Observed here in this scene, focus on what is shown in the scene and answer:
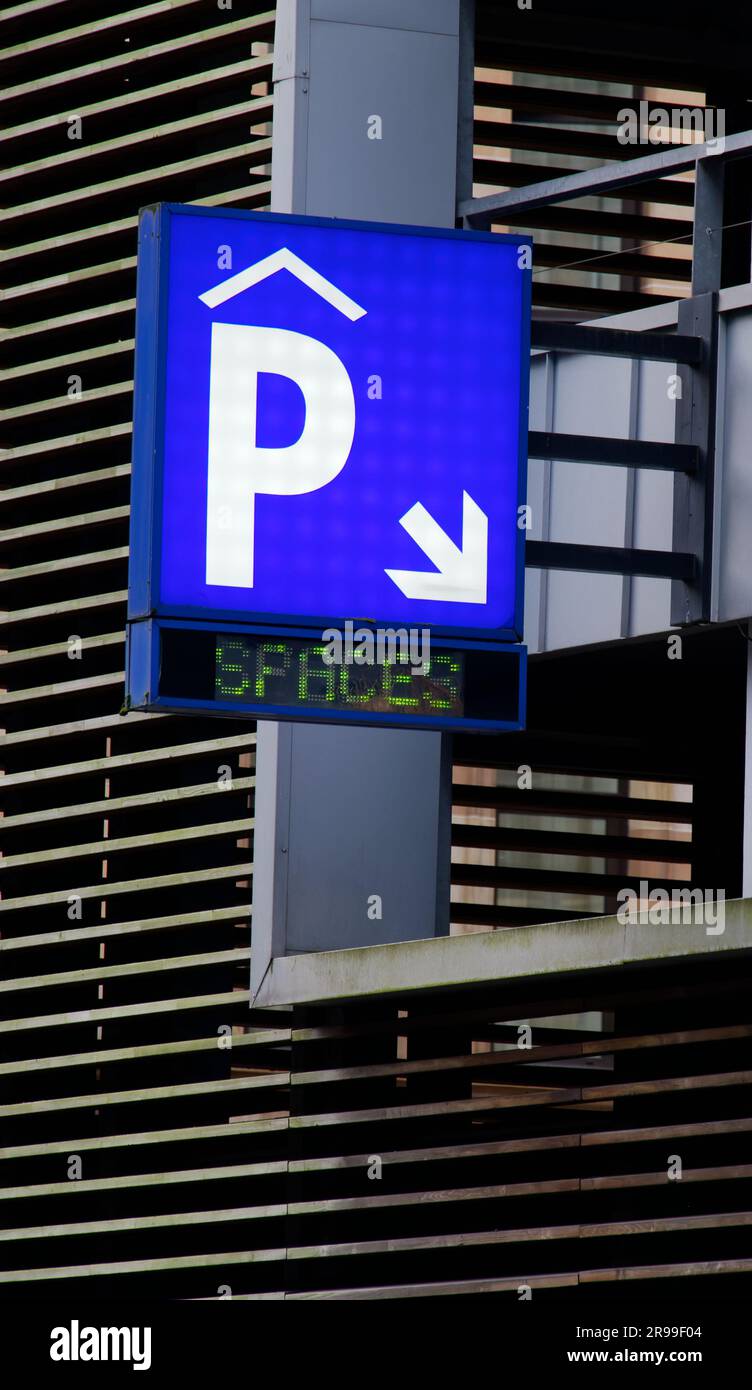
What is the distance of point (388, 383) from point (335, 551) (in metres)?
0.89

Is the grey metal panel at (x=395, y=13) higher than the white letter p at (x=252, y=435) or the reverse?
higher

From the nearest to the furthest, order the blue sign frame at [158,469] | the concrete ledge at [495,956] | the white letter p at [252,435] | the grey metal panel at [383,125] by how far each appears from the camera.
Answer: the concrete ledge at [495,956], the blue sign frame at [158,469], the white letter p at [252,435], the grey metal panel at [383,125]

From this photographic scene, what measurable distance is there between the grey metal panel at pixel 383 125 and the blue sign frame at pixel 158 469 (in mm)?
2470

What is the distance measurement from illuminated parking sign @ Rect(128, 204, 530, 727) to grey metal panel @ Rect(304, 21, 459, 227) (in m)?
2.32

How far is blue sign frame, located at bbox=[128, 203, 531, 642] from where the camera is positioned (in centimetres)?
1488

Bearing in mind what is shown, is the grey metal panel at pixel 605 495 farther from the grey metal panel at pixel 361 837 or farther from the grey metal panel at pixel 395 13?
the grey metal panel at pixel 395 13

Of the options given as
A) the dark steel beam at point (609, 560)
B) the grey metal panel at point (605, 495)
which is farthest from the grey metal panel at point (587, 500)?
the dark steel beam at point (609, 560)

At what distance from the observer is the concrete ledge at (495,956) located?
46.8 feet

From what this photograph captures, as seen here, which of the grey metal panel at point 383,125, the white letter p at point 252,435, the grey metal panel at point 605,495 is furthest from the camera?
the grey metal panel at point 383,125

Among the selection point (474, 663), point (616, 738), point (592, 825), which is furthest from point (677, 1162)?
point (592, 825)

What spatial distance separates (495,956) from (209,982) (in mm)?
3014

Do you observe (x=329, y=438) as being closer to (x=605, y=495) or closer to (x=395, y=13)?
(x=605, y=495)

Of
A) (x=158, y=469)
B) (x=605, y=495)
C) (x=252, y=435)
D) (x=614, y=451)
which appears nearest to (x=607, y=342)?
(x=614, y=451)

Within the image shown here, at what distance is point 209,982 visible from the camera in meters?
18.2
